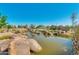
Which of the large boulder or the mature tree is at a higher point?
the mature tree

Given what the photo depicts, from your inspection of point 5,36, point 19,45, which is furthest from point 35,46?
point 5,36

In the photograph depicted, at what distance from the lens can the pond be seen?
174 cm

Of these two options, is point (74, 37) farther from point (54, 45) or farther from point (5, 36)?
point (5, 36)

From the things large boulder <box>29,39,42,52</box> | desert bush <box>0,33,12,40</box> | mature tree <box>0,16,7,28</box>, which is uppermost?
mature tree <box>0,16,7,28</box>

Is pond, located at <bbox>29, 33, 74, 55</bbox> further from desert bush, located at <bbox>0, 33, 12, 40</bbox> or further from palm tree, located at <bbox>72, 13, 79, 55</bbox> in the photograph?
desert bush, located at <bbox>0, 33, 12, 40</bbox>

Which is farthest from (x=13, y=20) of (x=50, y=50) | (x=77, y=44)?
(x=77, y=44)

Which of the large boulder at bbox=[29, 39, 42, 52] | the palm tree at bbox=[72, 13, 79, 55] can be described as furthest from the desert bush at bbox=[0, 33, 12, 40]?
the palm tree at bbox=[72, 13, 79, 55]

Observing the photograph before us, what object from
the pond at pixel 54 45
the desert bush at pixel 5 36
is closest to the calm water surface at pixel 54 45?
the pond at pixel 54 45

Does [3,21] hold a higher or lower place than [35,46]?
higher

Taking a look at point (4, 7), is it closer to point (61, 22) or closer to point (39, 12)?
point (39, 12)

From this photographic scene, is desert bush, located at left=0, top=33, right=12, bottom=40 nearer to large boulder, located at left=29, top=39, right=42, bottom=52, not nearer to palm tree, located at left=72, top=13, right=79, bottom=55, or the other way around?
large boulder, located at left=29, top=39, right=42, bottom=52

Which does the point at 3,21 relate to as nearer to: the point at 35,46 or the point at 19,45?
the point at 19,45

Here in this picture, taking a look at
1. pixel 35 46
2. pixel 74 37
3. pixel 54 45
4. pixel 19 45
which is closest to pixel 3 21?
pixel 19 45

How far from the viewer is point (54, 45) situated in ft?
5.75
